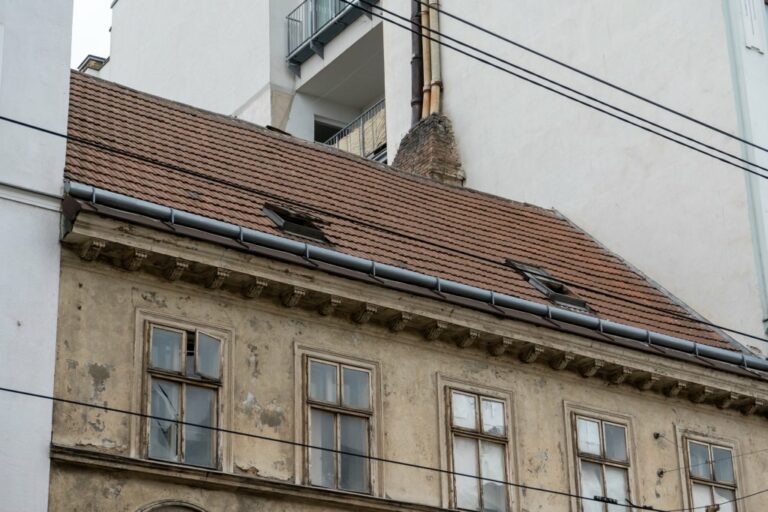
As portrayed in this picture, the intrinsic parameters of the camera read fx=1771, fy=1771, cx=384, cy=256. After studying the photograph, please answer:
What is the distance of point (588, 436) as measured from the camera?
20.8 metres

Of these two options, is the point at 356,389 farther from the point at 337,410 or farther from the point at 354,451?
the point at 354,451

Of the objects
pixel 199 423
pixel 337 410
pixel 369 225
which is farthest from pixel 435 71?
pixel 199 423

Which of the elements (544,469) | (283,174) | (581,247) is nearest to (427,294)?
(544,469)

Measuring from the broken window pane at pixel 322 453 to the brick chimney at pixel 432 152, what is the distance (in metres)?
10.1

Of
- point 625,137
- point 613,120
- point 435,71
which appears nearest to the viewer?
point 625,137

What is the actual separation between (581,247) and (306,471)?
343 inches

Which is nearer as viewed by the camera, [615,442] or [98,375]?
[98,375]

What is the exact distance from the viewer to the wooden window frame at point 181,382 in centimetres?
1723

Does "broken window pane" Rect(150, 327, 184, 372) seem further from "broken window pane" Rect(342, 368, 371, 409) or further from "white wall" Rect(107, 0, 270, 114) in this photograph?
"white wall" Rect(107, 0, 270, 114)

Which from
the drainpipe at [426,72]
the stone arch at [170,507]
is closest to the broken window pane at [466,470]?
the stone arch at [170,507]

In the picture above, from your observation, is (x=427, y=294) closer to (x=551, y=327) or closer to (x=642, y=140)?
(x=551, y=327)

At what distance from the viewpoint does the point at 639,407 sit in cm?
2134

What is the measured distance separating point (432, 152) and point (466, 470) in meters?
9.84

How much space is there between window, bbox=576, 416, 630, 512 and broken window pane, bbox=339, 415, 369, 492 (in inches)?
118
